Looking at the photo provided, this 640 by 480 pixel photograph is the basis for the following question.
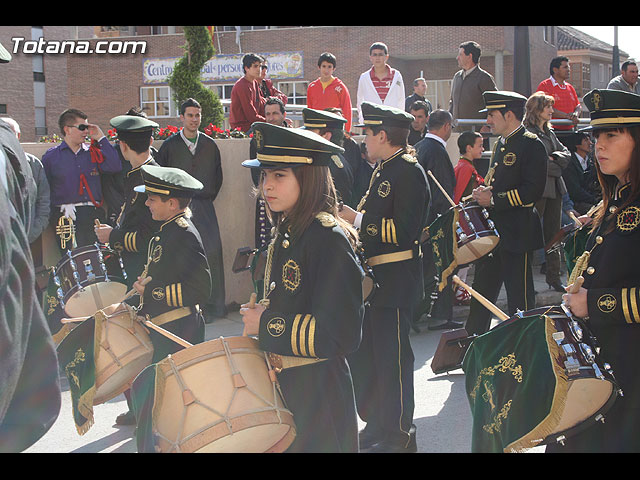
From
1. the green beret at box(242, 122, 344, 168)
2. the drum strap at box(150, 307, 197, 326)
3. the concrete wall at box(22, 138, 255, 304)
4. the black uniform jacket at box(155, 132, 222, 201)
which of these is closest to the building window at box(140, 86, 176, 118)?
the concrete wall at box(22, 138, 255, 304)

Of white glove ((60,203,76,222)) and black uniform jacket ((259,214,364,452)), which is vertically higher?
white glove ((60,203,76,222))

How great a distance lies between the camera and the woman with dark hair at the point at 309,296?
3.13 metres

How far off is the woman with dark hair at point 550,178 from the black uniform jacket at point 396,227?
10.5 ft

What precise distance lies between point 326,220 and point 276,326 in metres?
0.49

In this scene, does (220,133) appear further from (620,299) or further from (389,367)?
(620,299)

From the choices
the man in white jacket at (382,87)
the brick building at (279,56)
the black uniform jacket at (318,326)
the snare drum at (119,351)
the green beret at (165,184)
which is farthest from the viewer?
the brick building at (279,56)

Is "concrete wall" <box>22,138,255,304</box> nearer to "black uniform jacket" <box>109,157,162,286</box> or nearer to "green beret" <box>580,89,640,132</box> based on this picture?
"black uniform jacket" <box>109,157,162,286</box>

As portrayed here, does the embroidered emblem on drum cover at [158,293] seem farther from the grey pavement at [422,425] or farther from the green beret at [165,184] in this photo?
the grey pavement at [422,425]

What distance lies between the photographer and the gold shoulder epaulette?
3.26 m

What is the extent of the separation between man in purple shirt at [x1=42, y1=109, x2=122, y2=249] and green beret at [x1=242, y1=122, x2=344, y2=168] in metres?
5.37

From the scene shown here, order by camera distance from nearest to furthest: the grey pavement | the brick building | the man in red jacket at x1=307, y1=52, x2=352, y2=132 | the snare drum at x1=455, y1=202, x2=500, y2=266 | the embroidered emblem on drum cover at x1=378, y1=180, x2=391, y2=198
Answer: the embroidered emblem on drum cover at x1=378, y1=180, x2=391, y2=198
the grey pavement
the snare drum at x1=455, y1=202, x2=500, y2=266
the man in red jacket at x1=307, y1=52, x2=352, y2=132
the brick building

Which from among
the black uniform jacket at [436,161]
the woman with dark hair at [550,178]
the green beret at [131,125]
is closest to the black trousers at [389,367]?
the green beret at [131,125]

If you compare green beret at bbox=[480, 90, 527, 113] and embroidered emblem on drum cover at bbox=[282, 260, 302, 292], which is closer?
embroidered emblem on drum cover at bbox=[282, 260, 302, 292]

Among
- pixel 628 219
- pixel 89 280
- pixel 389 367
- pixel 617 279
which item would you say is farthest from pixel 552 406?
pixel 89 280
